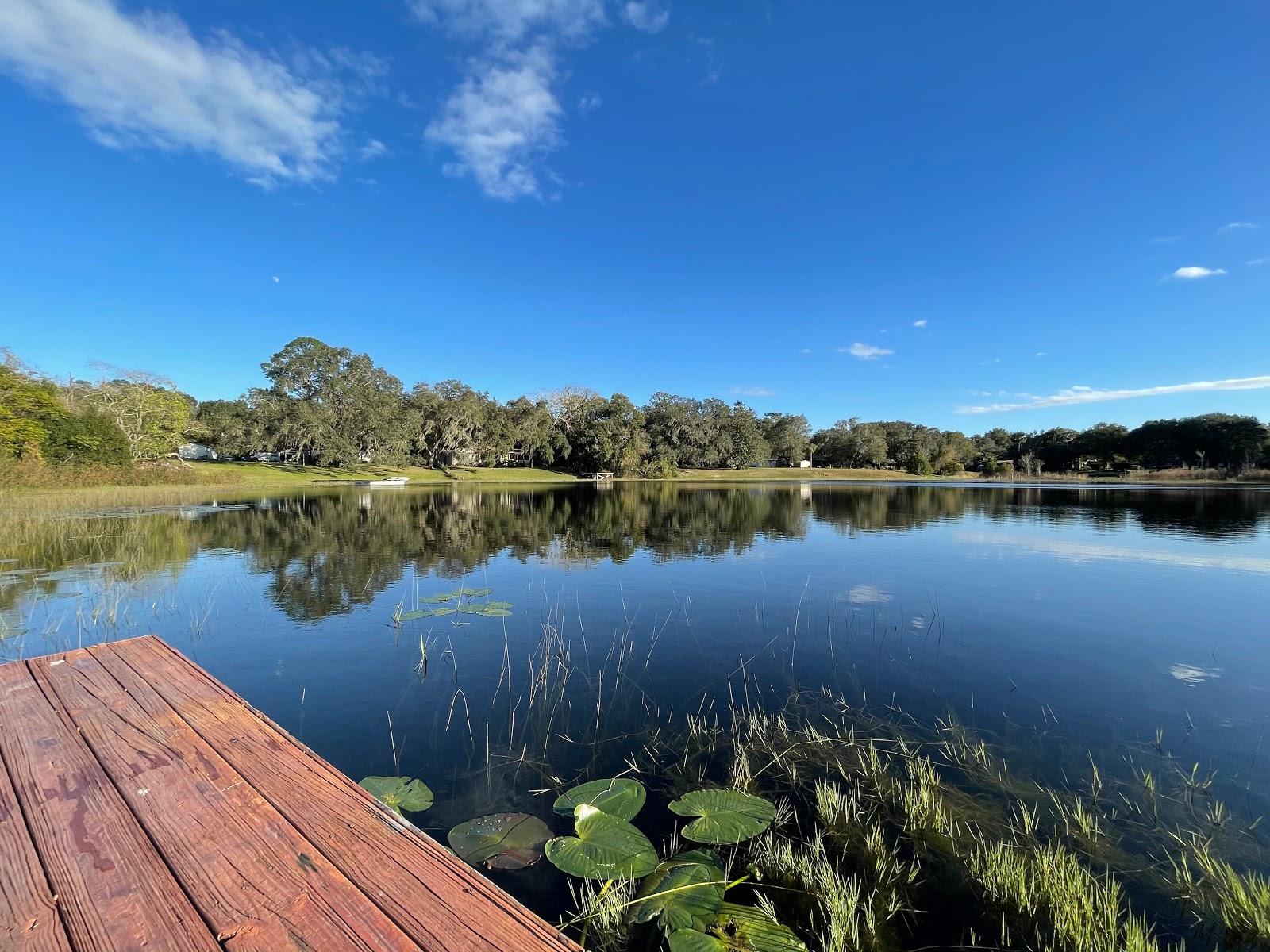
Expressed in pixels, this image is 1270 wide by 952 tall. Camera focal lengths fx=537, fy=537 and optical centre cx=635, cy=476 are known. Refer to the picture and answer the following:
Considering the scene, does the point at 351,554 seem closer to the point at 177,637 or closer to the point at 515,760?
the point at 177,637

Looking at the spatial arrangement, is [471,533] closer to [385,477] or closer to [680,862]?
[680,862]

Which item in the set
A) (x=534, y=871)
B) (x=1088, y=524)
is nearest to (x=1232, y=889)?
(x=534, y=871)

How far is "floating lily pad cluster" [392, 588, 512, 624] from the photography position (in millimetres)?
9453

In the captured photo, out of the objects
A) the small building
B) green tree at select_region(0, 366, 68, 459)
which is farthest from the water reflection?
the small building

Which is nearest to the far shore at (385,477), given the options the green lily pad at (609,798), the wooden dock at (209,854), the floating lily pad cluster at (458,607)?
the floating lily pad cluster at (458,607)

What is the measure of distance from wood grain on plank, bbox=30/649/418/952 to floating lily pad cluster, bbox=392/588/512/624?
5.93 metres

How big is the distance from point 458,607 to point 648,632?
376cm

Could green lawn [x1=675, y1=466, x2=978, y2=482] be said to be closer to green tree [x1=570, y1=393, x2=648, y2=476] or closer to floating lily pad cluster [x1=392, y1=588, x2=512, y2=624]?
green tree [x1=570, y1=393, x2=648, y2=476]

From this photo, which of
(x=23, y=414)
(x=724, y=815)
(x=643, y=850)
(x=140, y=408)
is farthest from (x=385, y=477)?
(x=643, y=850)

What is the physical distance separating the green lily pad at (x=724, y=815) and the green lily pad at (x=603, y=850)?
0.38 meters

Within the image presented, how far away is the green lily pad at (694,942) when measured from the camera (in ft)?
8.67

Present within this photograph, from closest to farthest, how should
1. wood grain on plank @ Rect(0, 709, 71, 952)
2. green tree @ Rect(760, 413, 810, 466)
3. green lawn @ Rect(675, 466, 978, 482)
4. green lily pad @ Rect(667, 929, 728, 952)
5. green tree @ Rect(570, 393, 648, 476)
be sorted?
wood grain on plank @ Rect(0, 709, 71, 952) → green lily pad @ Rect(667, 929, 728, 952) → green tree @ Rect(570, 393, 648, 476) → green lawn @ Rect(675, 466, 978, 482) → green tree @ Rect(760, 413, 810, 466)

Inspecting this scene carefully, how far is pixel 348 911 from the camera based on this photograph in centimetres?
188

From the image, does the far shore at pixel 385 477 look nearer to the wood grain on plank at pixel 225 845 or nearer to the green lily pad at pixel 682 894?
the wood grain on plank at pixel 225 845
